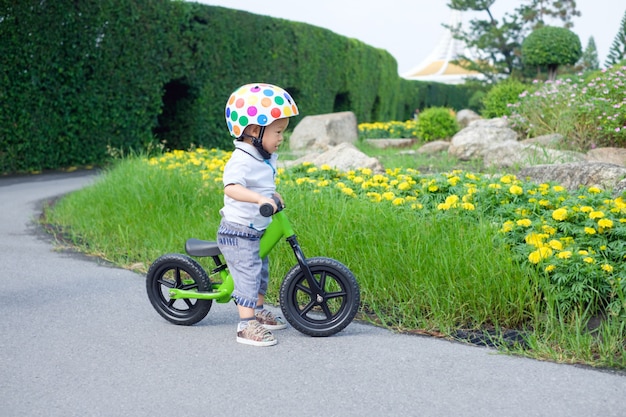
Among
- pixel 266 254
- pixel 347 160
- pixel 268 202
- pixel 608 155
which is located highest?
pixel 268 202

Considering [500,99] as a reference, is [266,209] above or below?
below

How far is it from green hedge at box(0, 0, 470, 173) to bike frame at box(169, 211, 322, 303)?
25.5 ft

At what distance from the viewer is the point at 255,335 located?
3.64 meters

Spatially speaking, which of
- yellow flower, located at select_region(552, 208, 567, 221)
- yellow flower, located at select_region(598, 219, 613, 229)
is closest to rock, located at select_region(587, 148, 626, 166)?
yellow flower, located at select_region(552, 208, 567, 221)

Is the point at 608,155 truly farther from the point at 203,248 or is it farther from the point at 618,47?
the point at 618,47

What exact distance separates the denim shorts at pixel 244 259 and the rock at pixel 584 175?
11.0 feet

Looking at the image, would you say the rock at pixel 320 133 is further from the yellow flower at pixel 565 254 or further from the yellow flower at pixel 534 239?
the yellow flower at pixel 565 254

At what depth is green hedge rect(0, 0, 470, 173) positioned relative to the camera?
11.5 meters

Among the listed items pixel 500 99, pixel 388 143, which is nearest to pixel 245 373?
pixel 388 143

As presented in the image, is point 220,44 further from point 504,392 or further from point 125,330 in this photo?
point 504,392

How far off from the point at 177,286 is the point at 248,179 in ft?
2.74

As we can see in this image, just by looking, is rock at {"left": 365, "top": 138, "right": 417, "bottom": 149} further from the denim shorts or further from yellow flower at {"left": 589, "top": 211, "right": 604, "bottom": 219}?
the denim shorts

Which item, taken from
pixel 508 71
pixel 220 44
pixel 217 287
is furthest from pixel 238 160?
pixel 508 71

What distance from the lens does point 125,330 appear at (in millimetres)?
3898
